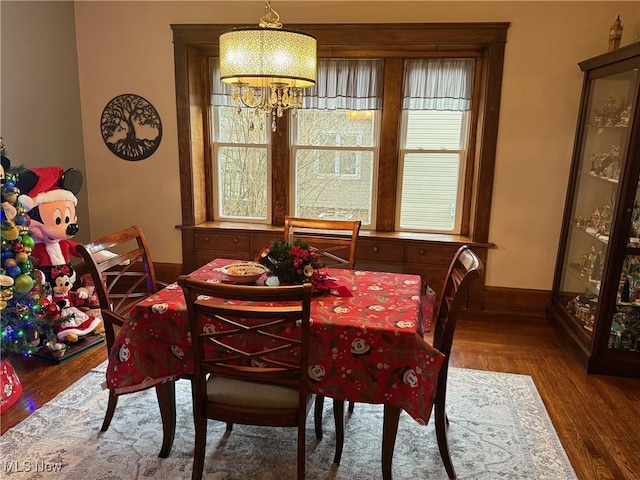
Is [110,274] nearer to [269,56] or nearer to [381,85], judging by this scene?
[269,56]

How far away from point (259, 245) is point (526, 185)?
2147 millimetres

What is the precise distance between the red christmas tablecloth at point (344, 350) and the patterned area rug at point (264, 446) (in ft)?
1.43

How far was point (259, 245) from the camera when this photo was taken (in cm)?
415

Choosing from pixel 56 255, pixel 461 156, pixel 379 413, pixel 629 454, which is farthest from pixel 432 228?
pixel 56 255

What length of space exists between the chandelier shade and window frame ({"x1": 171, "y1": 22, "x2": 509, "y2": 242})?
70.9 inches

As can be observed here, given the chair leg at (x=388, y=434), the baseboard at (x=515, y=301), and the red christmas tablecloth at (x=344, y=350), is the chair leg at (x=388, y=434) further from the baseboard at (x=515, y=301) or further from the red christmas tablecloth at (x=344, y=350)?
the baseboard at (x=515, y=301)

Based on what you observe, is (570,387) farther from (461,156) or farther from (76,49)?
(76,49)

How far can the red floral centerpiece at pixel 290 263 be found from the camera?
218 cm

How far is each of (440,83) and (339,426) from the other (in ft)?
9.08

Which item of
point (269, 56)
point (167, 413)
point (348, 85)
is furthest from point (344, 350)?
point (348, 85)

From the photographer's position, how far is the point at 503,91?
3.63 metres

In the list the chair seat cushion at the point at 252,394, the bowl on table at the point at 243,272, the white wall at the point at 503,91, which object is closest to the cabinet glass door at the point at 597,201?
the white wall at the point at 503,91

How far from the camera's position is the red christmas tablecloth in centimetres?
181

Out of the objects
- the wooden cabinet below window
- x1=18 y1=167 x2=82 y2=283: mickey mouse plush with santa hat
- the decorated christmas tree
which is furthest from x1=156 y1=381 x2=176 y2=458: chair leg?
the wooden cabinet below window
